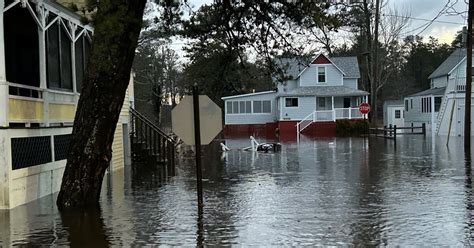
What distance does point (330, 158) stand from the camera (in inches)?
903

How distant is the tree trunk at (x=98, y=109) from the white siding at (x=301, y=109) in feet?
140

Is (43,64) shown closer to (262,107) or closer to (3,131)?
(3,131)

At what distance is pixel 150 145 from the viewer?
22891 millimetres

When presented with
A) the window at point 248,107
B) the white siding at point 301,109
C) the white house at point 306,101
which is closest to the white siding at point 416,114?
the white house at point 306,101

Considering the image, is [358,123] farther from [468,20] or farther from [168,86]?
[168,86]

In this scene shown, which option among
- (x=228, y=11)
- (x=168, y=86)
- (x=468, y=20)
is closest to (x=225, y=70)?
(x=228, y=11)

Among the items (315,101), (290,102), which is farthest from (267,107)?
(315,101)

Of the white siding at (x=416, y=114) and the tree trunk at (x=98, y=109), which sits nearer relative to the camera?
the tree trunk at (x=98, y=109)

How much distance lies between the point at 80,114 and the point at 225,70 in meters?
5.37

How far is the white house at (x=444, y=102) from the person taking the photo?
41156 mm

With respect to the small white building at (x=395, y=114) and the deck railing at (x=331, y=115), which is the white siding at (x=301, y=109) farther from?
the small white building at (x=395, y=114)

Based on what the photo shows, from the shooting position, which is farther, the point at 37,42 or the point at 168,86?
the point at 168,86

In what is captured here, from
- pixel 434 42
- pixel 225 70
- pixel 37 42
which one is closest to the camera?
pixel 37 42

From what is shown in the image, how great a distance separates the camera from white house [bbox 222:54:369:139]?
51.2 m
